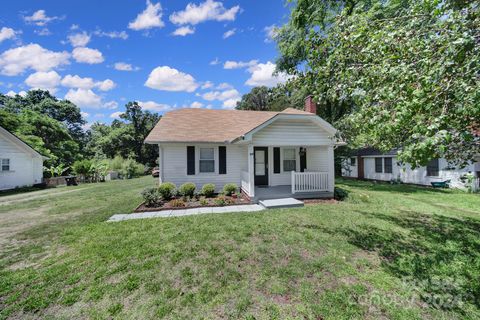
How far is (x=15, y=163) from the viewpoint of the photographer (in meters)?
→ 15.9

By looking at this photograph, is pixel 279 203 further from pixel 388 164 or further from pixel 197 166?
pixel 388 164

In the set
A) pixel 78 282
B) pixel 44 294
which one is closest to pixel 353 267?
pixel 78 282

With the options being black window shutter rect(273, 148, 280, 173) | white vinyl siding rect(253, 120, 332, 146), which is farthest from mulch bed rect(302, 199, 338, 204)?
black window shutter rect(273, 148, 280, 173)

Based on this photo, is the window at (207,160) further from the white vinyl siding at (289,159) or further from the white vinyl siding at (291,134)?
the white vinyl siding at (289,159)

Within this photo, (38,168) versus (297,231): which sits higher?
(38,168)

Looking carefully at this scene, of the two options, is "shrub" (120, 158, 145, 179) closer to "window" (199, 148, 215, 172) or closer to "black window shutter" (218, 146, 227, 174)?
"window" (199, 148, 215, 172)

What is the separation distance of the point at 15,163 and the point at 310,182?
21103 millimetres

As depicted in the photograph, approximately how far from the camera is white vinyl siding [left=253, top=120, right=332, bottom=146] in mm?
9180

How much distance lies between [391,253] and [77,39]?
15.7 metres

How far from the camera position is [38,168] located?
1798 centimetres

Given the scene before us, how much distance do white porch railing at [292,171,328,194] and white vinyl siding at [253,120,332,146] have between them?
143cm

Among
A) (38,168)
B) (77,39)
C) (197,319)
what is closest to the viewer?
(197,319)

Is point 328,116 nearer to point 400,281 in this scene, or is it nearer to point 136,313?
point 400,281

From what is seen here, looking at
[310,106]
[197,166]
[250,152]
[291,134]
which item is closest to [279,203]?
[250,152]
